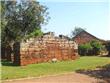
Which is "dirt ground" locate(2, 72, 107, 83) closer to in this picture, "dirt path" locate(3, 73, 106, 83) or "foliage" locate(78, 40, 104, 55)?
"dirt path" locate(3, 73, 106, 83)

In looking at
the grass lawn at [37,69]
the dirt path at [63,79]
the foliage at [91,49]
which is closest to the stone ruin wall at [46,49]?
the grass lawn at [37,69]

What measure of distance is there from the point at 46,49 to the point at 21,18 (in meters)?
11.4

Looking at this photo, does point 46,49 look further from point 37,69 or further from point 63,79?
point 63,79

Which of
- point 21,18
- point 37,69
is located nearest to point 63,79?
point 37,69

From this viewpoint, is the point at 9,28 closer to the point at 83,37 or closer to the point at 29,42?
the point at 29,42

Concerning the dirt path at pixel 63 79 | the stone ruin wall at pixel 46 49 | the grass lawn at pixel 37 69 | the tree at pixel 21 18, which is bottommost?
the dirt path at pixel 63 79

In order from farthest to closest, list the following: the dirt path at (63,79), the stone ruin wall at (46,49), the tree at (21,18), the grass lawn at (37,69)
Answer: the tree at (21,18)
the stone ruin wall at (46,49)
the grass lawn at (37,69)
the dirt path at (63,79)

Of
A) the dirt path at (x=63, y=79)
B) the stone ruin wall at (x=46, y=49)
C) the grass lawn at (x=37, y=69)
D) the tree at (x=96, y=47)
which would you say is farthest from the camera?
the tree at (x=96, y=47)

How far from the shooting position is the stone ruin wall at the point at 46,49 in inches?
1021

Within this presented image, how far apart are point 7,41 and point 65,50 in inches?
371

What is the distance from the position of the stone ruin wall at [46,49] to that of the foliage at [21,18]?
9294 mm

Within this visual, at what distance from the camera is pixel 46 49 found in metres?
28.1

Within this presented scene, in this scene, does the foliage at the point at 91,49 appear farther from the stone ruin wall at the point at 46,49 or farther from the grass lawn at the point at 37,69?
the grass lawn at the point at 37,69

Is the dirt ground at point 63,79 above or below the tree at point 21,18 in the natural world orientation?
below
